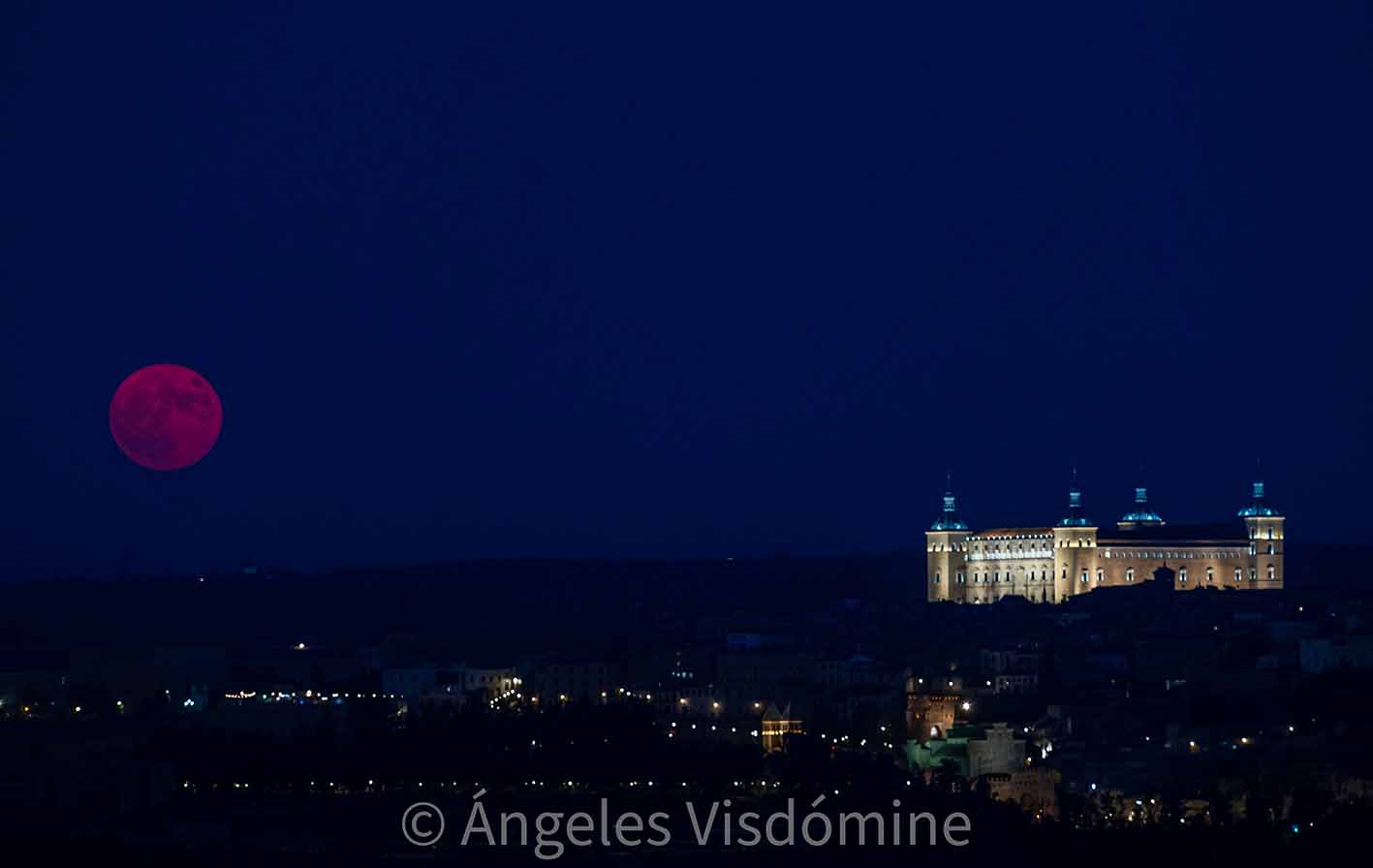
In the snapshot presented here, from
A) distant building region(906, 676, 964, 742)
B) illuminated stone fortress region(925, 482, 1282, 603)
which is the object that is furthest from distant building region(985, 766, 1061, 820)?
illuminated stone fortress region(925, 482, 1282, 603)

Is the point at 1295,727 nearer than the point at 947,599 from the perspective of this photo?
Yes

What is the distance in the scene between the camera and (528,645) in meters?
72.8

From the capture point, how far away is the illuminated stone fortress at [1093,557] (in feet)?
268

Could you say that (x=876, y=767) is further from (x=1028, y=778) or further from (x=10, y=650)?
(x=10, y=650)

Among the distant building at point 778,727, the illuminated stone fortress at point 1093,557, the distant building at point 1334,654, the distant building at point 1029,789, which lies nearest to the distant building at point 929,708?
the distant building at point 778,727

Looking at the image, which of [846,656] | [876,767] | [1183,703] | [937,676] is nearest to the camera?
[876,767]

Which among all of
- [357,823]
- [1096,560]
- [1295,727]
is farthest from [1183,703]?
[1096,560]

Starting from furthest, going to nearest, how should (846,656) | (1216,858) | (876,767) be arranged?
1. (846,656)
2. (876,767)
3. (1216,858)

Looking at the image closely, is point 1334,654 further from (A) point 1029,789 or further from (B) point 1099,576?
(B) point 1099,576

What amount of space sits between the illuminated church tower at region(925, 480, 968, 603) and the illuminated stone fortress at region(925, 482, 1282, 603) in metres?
0.02

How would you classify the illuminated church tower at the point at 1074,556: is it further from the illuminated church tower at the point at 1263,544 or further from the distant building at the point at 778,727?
the distant building at the point at 778,727

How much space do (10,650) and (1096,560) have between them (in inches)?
996

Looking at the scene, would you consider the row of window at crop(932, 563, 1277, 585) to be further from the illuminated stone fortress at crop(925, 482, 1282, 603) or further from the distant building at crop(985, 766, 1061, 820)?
the distant building at crop(985, 766, 1061, 820)

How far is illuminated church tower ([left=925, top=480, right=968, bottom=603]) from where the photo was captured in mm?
84188
